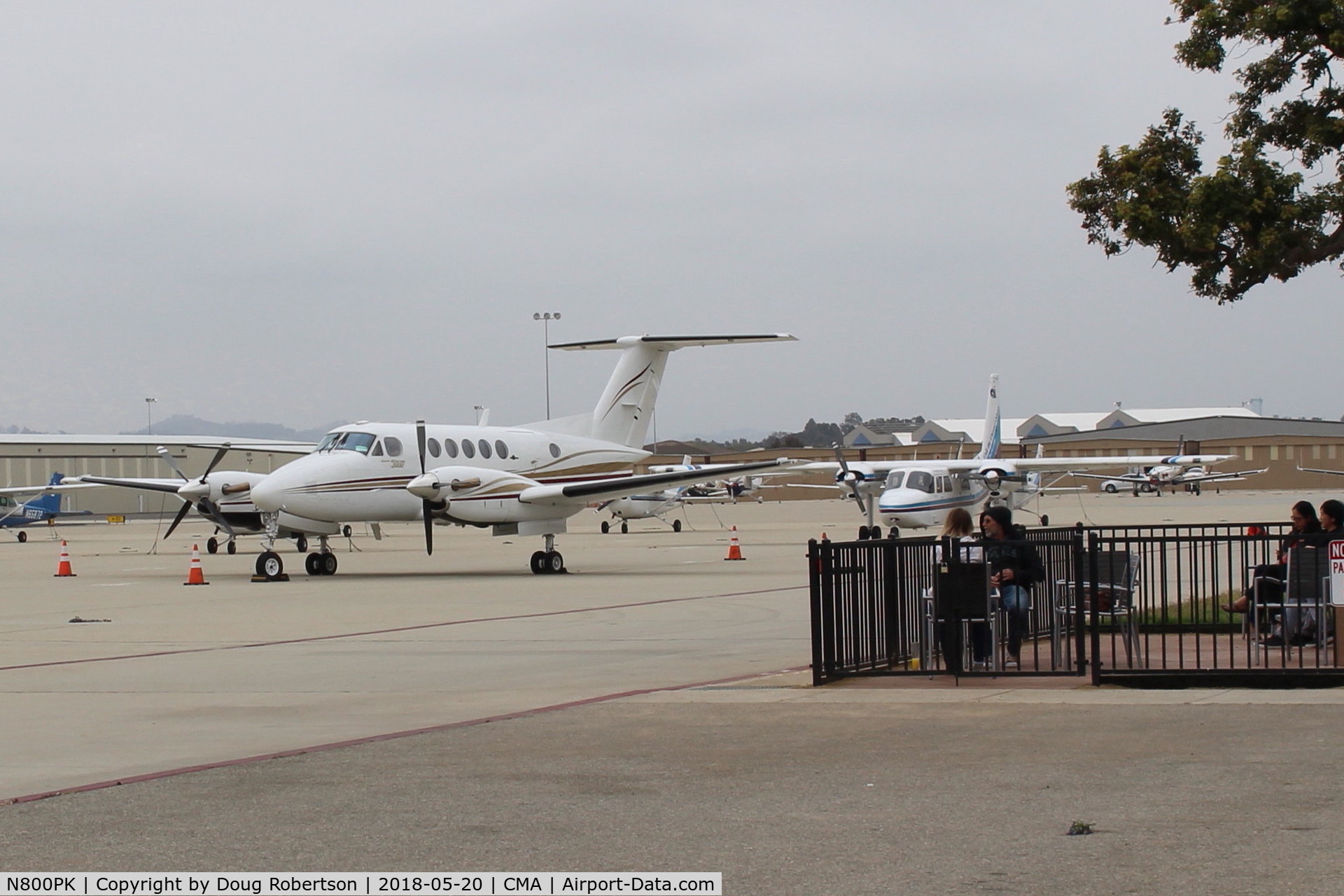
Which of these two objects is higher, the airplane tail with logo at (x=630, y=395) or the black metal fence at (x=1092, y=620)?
the airplane tail with logo at (x=630, y=395)

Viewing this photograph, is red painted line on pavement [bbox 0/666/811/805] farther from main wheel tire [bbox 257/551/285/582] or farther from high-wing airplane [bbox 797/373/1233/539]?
high-wing airplane [bbox 797/373/1233/539]

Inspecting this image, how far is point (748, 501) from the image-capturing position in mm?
117375

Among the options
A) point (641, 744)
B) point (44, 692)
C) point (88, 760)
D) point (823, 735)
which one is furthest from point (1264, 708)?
point (44, 692)

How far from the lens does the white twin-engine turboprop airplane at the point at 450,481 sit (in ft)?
88.9

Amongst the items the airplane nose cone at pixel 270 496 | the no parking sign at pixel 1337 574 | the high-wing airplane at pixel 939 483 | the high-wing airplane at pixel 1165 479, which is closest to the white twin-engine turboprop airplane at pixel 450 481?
the airplane nose cone at pixel 270 496

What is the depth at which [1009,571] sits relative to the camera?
11477mm

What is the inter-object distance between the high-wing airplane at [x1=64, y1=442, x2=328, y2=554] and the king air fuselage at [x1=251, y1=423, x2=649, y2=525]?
103 cm

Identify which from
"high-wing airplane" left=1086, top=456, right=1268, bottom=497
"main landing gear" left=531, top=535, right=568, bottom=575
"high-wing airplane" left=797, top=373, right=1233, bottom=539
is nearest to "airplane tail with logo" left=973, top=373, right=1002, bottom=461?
"high-wing airplane" left=797, top=373, right=1233, bottom=539

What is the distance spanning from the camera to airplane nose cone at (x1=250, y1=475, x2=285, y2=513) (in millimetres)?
26547

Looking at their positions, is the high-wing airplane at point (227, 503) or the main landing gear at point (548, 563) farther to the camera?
the high-wing airplane at point (227, 503)

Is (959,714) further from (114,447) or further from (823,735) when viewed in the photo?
(114,447)

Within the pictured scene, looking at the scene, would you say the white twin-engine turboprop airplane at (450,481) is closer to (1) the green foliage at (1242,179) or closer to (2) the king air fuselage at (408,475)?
(2) the king air fuselage at (408,475)

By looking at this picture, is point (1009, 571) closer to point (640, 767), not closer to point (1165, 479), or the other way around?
point (640, 767)

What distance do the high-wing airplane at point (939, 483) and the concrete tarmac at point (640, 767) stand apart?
24.5m
